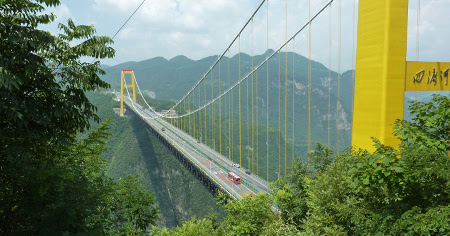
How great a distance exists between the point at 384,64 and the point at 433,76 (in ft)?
6.01

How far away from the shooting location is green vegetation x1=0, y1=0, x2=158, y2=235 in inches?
176

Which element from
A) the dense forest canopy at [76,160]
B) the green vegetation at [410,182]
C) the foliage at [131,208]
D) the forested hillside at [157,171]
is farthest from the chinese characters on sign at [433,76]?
the forested hillside at [157,171]

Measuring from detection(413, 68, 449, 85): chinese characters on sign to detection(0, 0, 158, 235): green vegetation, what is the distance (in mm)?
8032

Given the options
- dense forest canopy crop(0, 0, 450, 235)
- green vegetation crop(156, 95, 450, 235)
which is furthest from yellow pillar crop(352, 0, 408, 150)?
green vegetation crop(156, 95, 450, 235)

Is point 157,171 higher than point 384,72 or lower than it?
lower

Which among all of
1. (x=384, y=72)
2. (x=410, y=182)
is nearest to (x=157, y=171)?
(x=384, y=72)

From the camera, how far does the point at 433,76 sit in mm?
8086

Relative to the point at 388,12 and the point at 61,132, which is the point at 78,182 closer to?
the point at 61,132

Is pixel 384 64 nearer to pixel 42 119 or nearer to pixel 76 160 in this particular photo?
pixel 42 119

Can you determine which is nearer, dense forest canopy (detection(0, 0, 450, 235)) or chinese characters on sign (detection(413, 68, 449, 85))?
dense forest canopy (detection(0, 0, 450, 235))

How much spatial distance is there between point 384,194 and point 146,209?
6.94m

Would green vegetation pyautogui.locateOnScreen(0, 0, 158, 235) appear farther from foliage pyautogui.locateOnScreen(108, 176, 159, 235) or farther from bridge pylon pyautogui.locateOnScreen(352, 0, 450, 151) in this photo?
bridge pylon pyautogui.locateOnScreen(352, 0, 450, 151)

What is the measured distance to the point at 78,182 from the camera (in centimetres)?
658

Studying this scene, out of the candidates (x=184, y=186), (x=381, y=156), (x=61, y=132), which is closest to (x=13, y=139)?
(x=61, y=132)
